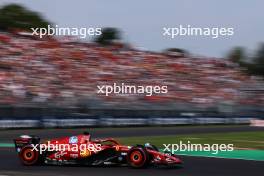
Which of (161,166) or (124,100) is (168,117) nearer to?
(124,100)

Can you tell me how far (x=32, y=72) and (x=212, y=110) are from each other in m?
12.0

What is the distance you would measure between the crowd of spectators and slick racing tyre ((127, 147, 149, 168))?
1242 centimetres

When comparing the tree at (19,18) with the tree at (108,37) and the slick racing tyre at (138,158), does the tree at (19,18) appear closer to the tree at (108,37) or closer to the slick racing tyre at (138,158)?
the tree at (108,37)

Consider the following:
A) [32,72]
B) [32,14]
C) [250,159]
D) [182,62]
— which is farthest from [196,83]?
[250,159]

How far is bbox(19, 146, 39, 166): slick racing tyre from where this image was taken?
9.88m

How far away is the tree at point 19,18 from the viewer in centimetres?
2845

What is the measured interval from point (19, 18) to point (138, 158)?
23.5m

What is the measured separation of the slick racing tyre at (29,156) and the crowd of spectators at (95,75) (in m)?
11.3

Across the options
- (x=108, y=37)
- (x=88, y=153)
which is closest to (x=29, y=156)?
(x=88, y=153)

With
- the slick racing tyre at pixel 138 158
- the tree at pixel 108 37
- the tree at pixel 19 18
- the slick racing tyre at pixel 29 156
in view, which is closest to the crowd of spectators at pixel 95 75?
the tree at pixel 108 37

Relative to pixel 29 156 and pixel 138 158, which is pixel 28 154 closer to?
pixel 29 156

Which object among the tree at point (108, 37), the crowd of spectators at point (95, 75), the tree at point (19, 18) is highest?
the tree at point (19, 18)

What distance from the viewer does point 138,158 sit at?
30.1 ft

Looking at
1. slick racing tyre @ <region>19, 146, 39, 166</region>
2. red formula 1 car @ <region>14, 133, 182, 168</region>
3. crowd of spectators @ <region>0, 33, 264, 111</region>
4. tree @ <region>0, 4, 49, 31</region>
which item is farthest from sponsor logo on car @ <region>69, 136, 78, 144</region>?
tree @ <region>0, 4, 49, 31</region>
